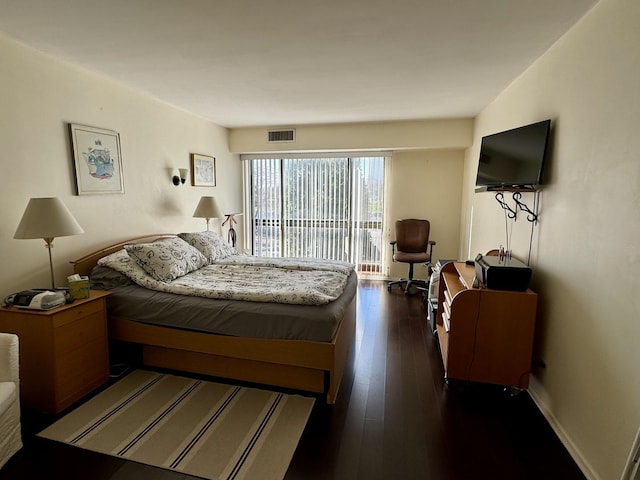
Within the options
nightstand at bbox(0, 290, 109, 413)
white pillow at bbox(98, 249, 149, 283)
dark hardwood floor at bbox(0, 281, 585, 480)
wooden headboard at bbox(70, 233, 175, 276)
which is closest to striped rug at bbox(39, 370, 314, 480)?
dark hardwood floor at bbox(0, 281, 585, 480)

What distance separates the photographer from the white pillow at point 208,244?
3662 millimetres

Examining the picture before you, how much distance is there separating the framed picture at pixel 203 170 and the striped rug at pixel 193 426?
265 cm

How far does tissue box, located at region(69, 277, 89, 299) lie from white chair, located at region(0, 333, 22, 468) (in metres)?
0.54

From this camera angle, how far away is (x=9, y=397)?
1683 millimetres

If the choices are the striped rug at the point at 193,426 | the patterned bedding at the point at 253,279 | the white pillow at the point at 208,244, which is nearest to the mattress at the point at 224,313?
the patterned bedding at the point at 253,279

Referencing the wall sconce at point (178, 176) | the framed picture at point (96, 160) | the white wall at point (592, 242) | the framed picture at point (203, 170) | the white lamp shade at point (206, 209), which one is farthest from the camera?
the framed picture at point (203, 170)

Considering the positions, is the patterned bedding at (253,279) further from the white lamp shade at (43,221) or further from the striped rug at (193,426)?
the striped rug at (193,426)

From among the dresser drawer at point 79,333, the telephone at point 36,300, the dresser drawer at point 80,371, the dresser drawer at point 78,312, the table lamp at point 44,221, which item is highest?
the table lamp at point 44,221

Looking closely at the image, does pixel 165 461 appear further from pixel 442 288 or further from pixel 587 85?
pixel 587 85

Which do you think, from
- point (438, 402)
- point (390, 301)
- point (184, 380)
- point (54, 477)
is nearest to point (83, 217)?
point (184, 380)

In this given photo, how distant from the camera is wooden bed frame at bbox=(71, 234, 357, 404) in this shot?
2.25m

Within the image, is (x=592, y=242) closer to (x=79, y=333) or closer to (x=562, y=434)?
(x=562, y=434)

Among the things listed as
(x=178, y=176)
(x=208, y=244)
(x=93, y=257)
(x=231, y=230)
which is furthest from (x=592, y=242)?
(x=231, y=230)

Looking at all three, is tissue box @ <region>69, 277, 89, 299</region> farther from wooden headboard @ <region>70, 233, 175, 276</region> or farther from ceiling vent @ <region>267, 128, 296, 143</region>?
ceiling vent @ <region>267, 128, 296, 143</region>
